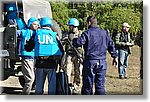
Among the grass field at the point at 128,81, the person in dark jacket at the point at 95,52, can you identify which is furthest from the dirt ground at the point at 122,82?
the person in dark jacket at the point at 95,52

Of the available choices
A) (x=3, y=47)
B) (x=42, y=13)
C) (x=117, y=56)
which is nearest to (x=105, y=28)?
(x=117, y=56)

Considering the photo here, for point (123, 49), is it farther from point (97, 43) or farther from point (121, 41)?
point (97, 43)

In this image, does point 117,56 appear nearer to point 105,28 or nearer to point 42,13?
point 105,28

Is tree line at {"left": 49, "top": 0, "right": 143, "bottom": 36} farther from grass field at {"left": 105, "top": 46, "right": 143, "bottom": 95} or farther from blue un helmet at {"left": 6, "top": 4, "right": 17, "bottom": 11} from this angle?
blue un helmet at {"left": 6, "top": 4, "right": 17, "bottom": 11}

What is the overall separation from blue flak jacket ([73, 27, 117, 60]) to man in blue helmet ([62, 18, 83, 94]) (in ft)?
0.34

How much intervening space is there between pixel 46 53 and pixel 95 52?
32.3 inches

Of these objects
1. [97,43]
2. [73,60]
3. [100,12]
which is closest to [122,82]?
[97,43]

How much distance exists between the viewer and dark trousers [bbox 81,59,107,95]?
933 centimetres

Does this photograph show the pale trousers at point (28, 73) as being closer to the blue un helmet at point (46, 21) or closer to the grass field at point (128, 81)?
the blue un helmet at point (46, 21)

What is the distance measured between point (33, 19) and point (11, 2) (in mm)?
465

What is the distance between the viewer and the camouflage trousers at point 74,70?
9.38 m

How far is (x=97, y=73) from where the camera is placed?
368 inches

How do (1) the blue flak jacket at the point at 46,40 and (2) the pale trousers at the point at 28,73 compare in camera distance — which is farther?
(2) the pale trousers at the point at 28,73

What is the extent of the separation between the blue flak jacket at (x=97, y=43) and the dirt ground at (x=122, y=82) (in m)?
0.14
